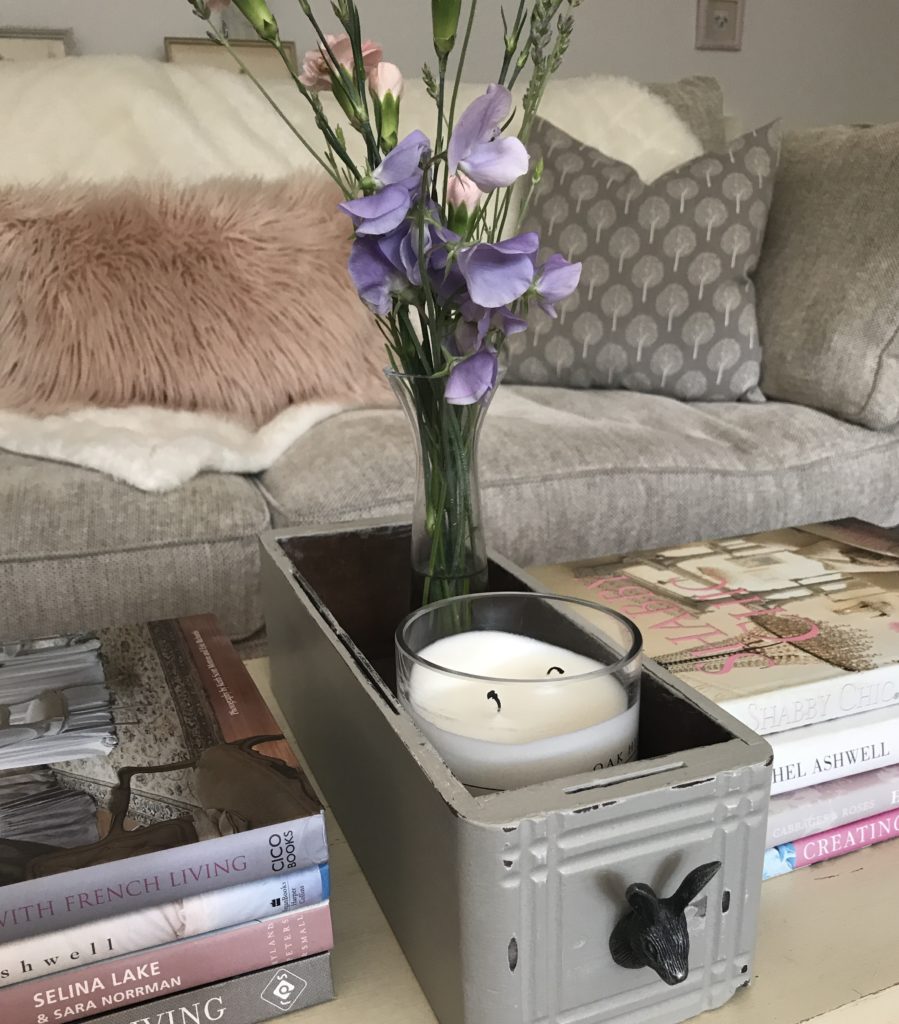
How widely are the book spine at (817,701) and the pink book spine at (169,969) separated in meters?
0.28

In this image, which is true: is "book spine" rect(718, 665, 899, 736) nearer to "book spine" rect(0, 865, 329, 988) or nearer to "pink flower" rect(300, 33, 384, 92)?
"book spine" rect(0, 865, 329, 988)

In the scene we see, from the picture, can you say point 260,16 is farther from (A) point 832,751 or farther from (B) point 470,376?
(A) point 832,751

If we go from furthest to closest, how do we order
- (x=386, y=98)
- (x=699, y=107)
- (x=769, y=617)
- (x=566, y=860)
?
(x=699, y=107) → (x=769, y=617) → (x=386, y=98) → (x=566, y=860)

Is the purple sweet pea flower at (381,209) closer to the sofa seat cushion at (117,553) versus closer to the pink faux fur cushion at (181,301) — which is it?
the sofa seat cushion at (117,553)

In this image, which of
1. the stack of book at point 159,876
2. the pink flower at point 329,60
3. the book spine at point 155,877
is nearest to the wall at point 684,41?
the pink flower at point 329,60

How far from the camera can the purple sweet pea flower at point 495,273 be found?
1.59 feet

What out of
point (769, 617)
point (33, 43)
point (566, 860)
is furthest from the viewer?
point (33, 43)

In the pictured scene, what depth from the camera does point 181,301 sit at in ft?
4.56

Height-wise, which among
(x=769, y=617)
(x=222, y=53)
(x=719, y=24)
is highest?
(x=719, y=24)

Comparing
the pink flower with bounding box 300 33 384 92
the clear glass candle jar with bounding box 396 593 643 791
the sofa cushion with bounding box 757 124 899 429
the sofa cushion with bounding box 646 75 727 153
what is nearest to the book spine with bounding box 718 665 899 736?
the clear glass candle jar with bounding box 396 593 643 791

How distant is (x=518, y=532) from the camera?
1241 millimetres

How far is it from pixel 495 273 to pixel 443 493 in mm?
178

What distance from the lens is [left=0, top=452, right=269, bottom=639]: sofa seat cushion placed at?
108 centimetres

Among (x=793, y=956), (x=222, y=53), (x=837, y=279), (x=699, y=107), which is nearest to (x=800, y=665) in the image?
(x=793, y=956)
